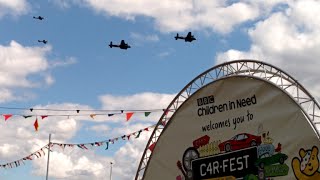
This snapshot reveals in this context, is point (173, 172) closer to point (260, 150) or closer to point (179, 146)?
point (179, 146)

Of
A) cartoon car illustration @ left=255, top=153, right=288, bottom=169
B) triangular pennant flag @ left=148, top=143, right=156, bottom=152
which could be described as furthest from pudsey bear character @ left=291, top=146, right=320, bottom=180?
triangular pennant flag @ left=148, top=143, right=156, bottom=152

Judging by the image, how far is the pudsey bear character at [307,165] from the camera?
1948 cm

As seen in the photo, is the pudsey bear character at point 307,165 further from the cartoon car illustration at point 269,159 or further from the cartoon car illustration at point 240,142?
the cartoon car illustration at point 240,142

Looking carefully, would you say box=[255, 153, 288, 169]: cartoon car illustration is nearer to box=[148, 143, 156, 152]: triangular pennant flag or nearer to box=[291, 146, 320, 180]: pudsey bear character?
box=[291, 146, 320, 180]: pudsey bear character

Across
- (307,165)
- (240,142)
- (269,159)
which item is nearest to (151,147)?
(240,142)

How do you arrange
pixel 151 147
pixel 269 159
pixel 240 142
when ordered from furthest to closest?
pixel 151 147 → pixel 240 142 → pixel 269 159

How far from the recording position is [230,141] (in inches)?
912

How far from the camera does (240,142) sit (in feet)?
74.5

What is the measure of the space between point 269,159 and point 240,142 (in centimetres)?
171

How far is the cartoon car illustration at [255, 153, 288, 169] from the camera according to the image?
20.8 meters

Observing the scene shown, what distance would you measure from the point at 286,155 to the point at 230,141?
3.11 m

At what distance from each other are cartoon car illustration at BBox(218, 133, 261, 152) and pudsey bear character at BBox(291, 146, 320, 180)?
209 centimetres

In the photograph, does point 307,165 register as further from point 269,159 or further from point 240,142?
point 240,142

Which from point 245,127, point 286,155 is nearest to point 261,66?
point 245,127
